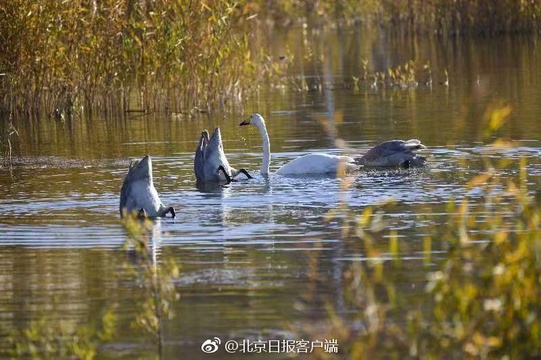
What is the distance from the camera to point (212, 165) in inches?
549

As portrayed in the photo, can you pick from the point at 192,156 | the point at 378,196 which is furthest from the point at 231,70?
the point at 378,196

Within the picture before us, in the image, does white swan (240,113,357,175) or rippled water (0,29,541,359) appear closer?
rippled water (0,29,541,359)

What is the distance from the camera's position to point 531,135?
16.4m

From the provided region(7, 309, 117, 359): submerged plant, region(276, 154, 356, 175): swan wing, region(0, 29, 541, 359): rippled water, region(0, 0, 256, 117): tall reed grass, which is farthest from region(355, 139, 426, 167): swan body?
region(7, 309, 117, 359): submerged plant

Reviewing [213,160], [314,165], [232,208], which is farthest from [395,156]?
[232,208]

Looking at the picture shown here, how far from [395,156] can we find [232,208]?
121 inches

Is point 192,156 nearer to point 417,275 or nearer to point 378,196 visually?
point 378,196

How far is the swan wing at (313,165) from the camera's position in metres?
13.8

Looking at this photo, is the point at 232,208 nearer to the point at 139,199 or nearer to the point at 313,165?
the point at 139,199

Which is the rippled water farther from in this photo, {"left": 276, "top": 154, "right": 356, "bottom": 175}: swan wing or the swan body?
the swan body

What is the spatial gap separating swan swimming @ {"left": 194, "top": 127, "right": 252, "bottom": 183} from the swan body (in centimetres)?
142

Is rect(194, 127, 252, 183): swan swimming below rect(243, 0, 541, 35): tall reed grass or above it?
below

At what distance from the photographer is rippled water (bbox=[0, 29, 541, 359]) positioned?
307 inches

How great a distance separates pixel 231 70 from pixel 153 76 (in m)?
1.22
